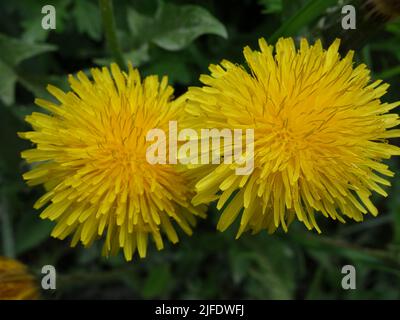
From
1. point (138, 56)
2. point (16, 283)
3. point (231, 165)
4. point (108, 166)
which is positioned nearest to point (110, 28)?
point (138, 56)

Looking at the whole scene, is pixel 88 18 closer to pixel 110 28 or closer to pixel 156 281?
pixel 110 28

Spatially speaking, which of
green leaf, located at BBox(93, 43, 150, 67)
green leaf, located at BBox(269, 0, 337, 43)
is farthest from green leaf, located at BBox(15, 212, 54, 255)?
green leaf, located at BBox(269, 0, 337, 43)

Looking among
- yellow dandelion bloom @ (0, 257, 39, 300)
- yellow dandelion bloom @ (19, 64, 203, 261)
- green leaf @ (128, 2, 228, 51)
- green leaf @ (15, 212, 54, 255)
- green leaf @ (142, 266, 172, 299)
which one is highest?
green leaf @ (128, 2, 228, 51)

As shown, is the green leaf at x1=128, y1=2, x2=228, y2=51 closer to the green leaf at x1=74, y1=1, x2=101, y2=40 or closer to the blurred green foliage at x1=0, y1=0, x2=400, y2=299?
the blurred green foliage at x1=0, y1=0, x2=400, y2=299

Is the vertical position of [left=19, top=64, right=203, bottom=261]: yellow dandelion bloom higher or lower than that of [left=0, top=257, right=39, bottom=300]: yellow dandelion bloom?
higher

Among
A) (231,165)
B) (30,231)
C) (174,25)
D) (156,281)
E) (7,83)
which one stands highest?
(174,25)
